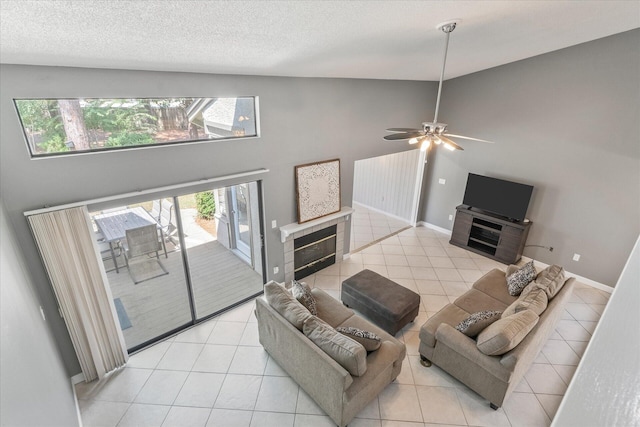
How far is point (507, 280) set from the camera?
4.56m

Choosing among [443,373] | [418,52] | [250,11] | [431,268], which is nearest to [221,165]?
[250,11]

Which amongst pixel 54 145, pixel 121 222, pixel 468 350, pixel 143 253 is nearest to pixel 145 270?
pixel 143 253

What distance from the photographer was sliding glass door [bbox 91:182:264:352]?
14.2 ft

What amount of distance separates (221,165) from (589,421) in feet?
13.5

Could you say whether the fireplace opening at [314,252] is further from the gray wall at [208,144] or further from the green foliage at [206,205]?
the green foliage at [206,205]

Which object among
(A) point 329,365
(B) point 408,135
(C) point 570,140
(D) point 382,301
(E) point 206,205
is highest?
(B) point 408,135

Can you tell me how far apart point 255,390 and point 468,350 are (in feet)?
7.64

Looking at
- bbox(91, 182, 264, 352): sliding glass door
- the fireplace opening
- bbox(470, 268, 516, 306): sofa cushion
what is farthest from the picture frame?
bbox(470, 268, 516, 306): sofa cushion

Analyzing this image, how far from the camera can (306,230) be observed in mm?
5273

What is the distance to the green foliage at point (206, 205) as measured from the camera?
5.50m

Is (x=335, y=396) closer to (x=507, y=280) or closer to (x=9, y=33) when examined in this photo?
(x=507, y=280)

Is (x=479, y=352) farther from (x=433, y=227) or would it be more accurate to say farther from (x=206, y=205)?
(x=206, y=205)

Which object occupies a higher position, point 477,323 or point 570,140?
point 570,140

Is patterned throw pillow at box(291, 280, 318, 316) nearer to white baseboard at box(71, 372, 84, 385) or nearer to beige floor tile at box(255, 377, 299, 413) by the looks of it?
beige floor tile at box(255, 377, 299, 413)
